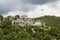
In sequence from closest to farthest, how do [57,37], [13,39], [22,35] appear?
[13,39], [22,35], [57,37]

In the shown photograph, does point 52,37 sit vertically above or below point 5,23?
below

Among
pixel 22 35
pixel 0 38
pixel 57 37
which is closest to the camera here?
pixel 0 38

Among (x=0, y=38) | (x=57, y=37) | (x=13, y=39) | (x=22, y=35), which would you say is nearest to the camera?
(x=0, y=38)

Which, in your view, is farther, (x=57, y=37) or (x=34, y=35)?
(x=57, y=37)

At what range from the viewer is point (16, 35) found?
297 feet

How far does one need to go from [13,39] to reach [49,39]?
23926 mm

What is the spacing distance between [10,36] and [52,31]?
129ft

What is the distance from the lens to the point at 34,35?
347ft

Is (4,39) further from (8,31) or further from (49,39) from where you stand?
(49,39)

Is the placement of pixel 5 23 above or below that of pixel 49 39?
above

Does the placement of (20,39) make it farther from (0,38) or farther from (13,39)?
(0,38)

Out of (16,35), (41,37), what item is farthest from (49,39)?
(16,35)

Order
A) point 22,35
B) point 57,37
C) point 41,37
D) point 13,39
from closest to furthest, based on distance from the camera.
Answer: point 13,39
point 22,35
point 41,37
point 57,37

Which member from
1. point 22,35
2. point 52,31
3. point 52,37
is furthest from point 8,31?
point 52,31
